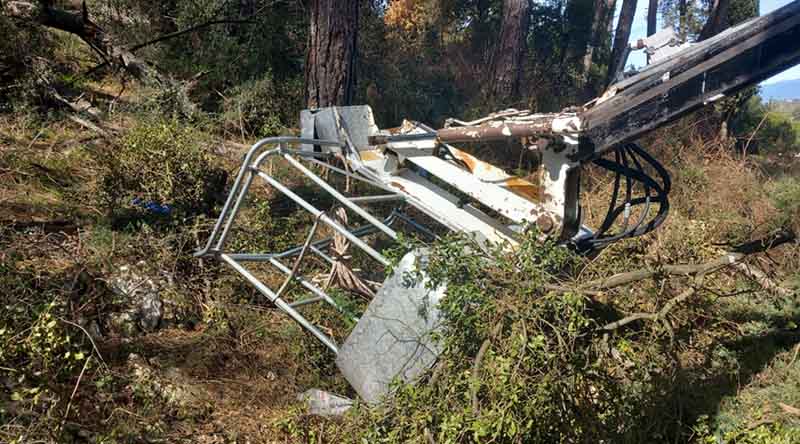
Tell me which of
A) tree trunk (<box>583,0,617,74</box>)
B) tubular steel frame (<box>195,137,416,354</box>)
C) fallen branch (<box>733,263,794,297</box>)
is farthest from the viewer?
tree trunk (<box>583,0,617,74</box>)

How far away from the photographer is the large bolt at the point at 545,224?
→ 268 cm

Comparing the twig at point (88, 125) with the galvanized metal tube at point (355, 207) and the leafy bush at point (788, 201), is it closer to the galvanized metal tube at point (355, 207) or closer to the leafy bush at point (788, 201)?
the galvanized metal tube at point (355, 207)

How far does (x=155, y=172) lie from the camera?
4223mm

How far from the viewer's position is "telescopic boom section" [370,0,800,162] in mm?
2332

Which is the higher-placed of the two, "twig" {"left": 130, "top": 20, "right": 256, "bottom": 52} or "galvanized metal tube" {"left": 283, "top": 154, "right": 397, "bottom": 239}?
"twig" {"left": 130, "top": 20, "right": 256, "bottom": 52}

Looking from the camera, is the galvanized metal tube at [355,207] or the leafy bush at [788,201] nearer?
the galvanized metal tube at [355,207]

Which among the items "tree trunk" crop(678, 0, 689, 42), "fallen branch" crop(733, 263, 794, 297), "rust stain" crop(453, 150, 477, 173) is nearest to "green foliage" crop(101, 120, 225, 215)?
"rust stain" crop(453, 150, 477, 173)

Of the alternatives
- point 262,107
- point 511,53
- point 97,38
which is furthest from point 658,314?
point 511,53

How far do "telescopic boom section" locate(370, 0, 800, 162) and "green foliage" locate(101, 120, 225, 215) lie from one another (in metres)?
2.71

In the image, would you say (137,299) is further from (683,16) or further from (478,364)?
(683,16)

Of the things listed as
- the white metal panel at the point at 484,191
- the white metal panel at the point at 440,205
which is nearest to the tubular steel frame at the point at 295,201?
the white metal panel at the point at 440,205

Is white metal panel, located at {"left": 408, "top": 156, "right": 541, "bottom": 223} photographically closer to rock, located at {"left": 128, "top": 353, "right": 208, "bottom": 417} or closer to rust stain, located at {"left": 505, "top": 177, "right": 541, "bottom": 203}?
rust stain, located at {"left": 505, "top": 177, "right": 541, "bottom": 203}

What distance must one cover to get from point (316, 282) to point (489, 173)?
139 centimetres

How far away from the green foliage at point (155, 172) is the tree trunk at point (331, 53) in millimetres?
1431
